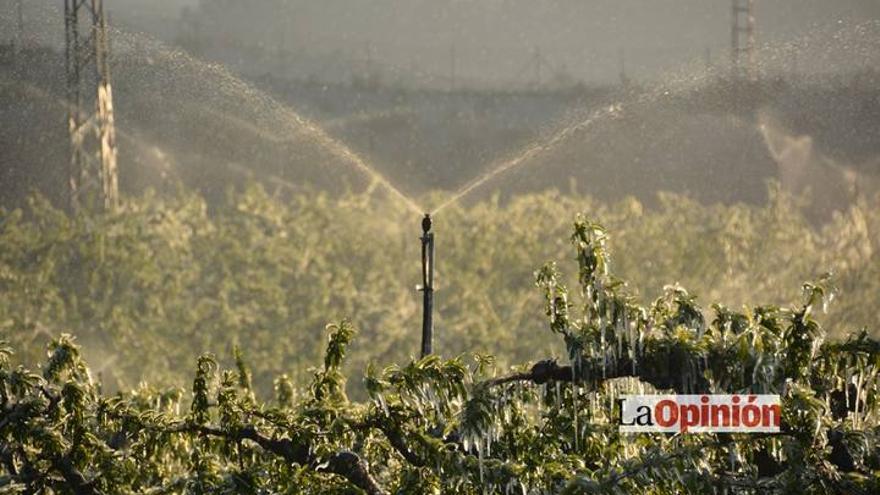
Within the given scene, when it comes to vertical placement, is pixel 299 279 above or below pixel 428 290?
above

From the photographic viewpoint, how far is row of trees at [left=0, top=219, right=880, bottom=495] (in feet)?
26.8

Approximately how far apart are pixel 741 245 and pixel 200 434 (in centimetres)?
2892

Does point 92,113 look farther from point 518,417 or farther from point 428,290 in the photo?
point 518,417

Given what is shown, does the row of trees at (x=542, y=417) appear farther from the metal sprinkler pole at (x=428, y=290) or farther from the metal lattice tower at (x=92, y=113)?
the metal lattice tower at (x=92, y=113)

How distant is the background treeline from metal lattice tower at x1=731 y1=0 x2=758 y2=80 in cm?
597

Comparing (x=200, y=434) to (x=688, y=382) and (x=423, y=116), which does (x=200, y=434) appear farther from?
(x=423, y=116)

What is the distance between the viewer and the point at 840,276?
3772 centimetres

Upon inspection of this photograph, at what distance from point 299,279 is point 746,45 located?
17864 mm

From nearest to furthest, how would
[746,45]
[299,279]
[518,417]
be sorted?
[518,417], [299,279], [746,45]

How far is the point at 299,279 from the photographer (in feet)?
109

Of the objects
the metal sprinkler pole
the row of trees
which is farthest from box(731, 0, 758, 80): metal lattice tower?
the row of trees

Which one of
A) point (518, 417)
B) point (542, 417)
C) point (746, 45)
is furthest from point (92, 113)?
point (518, 417)

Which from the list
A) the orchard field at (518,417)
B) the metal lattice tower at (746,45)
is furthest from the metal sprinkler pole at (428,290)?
the metal lattice tower at (746,45)

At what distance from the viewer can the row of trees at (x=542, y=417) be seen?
816cm
